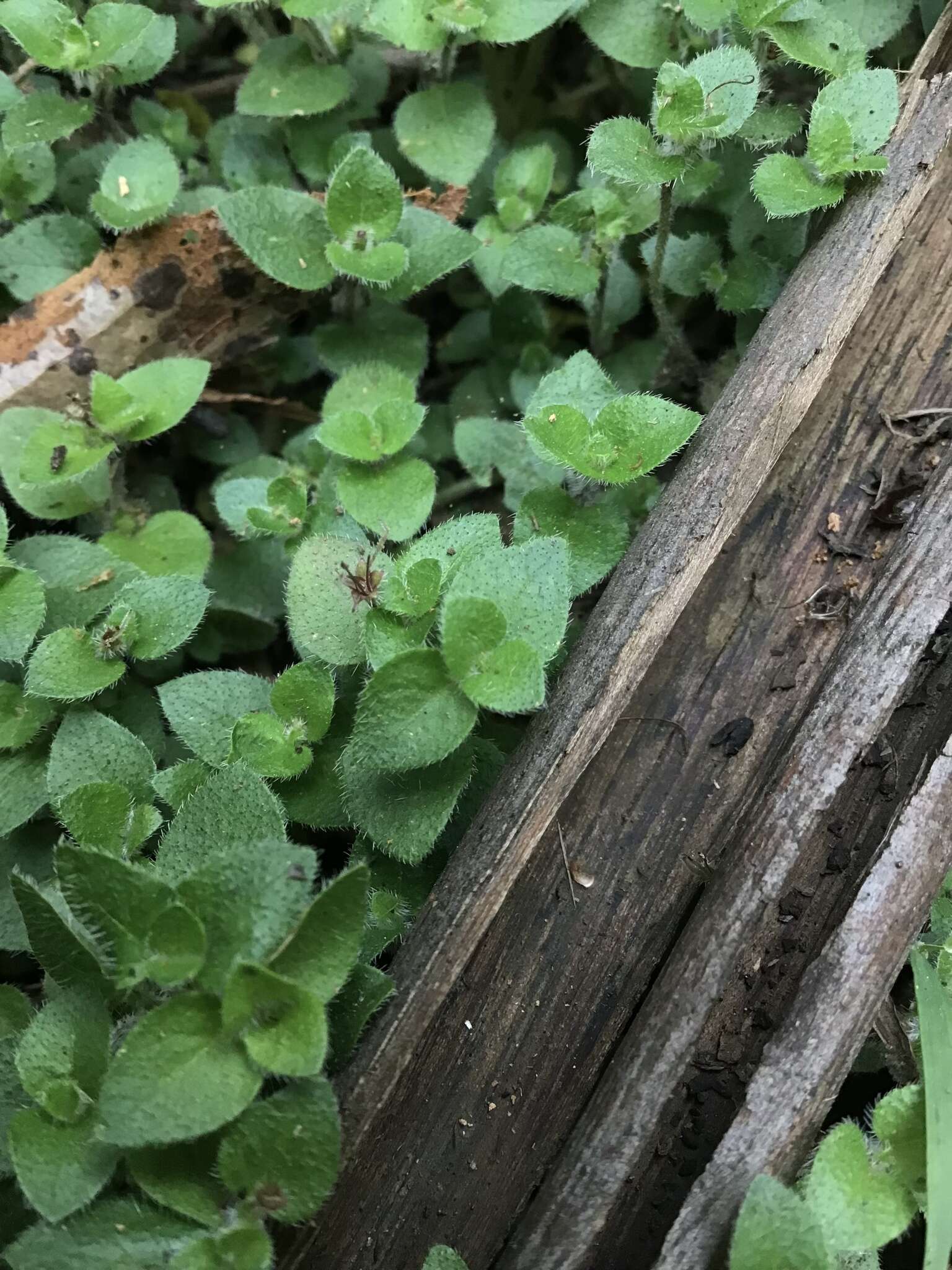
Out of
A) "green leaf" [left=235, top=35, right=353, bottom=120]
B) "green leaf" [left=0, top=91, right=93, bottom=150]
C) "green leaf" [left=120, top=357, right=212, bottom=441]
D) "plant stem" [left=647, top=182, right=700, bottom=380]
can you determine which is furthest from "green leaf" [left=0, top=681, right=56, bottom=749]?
"plant stem" [left=647, top=182, right=700, bottom=380]

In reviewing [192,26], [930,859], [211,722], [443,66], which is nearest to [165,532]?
[211,722]

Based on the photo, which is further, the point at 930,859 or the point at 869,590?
the point at 869,590

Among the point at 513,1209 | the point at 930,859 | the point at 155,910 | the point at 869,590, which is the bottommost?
the point at 513,1209

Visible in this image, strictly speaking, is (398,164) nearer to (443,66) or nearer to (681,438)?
(443,66)

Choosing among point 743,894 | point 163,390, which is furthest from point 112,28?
point 743,894

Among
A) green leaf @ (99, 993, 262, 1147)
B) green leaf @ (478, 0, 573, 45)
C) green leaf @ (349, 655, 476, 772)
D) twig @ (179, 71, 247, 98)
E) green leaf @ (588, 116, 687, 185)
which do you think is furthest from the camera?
twig @ (179, 71, 247, 98)

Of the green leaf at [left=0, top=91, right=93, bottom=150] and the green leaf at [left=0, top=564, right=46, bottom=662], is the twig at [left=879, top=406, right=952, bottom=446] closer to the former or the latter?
the green leaf at [left=0, top=564, right=46, bottom=662]

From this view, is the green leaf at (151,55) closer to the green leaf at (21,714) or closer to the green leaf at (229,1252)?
the green leaf at (21,714)
